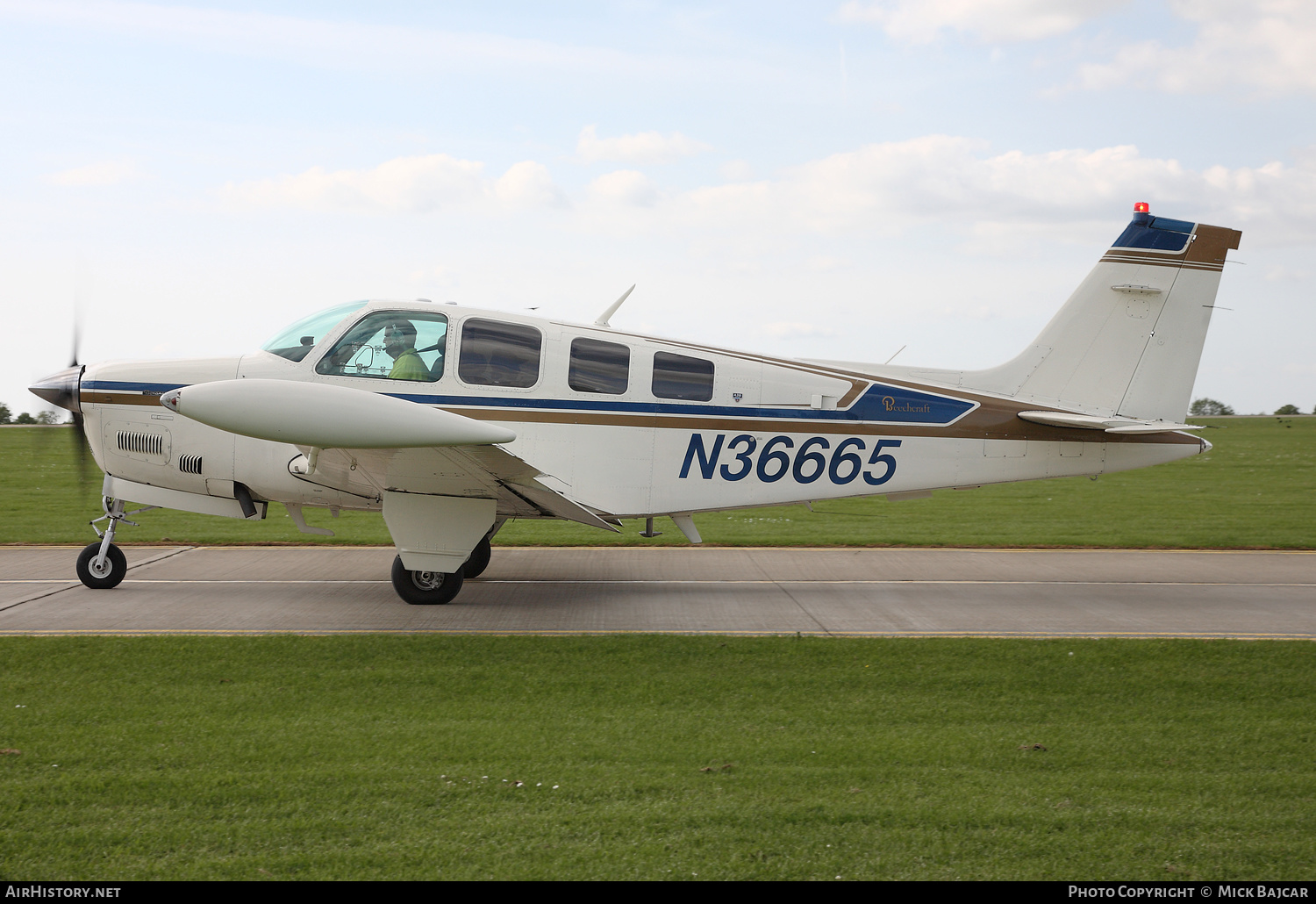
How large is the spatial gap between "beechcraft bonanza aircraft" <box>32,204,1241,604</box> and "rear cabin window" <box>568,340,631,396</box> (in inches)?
0.8

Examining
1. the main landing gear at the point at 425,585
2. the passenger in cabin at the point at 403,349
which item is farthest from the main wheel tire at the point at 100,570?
the passenger in cabin at the point at 403,349

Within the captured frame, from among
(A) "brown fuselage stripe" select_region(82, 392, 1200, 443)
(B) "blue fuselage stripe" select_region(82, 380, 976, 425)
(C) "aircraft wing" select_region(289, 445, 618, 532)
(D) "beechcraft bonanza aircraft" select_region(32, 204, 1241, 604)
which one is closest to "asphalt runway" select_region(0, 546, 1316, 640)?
(D) "beechcraft bonanza aircraft" select_region(32, 204, 1241, 604)

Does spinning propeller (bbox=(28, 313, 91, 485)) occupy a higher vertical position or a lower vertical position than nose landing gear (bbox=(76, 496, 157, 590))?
higher

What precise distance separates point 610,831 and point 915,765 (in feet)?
6.03

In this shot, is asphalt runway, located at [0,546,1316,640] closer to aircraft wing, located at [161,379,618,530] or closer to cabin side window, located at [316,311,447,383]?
aircraft wing, located at [161,379,618,530]

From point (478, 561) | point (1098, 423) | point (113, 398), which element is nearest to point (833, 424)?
point (1098, 423)

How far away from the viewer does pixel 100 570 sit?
9.93 metres

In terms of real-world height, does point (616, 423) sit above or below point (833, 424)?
below

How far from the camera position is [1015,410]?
1028 cm

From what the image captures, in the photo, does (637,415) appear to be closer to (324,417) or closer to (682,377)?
(682,377)

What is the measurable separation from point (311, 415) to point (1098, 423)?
7583 millimetres

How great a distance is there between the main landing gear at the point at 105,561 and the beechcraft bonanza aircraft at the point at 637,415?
0.02 metres

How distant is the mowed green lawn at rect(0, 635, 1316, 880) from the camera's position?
4145 millimetres

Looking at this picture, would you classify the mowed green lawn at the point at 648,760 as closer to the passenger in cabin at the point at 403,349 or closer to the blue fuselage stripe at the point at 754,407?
the blue fuselage stripe at the point at 754,407
